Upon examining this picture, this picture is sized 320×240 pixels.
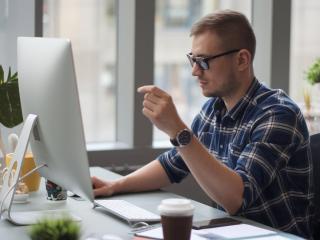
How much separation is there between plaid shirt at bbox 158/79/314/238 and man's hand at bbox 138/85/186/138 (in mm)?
253

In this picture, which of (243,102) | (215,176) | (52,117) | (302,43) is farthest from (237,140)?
(302,43)

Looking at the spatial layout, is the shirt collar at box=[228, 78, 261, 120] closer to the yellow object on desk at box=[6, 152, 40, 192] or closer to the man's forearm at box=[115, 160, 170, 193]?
the man's forearm at box=[115, 160, 170, 193]

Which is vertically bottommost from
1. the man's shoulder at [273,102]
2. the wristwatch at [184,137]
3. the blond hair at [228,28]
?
the wristwatch at [184,137]

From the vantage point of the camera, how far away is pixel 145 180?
7.68ft

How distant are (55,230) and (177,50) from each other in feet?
8.78

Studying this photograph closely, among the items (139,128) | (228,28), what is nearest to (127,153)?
(139,128)

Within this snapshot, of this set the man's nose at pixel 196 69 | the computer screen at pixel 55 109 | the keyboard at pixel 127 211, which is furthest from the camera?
the man's nose at pixel 196 69

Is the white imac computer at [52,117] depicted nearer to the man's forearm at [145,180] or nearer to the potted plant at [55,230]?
the man's forearm at [145,180]

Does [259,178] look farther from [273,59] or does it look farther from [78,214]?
[273,59]

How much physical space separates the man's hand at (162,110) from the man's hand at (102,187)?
397 millimetres

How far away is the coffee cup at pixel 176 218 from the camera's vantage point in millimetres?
1456

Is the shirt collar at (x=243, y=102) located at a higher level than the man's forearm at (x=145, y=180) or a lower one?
higher

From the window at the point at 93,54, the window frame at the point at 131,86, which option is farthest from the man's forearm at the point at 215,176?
the window at the point at 93,54

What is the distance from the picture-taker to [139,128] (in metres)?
3.38
